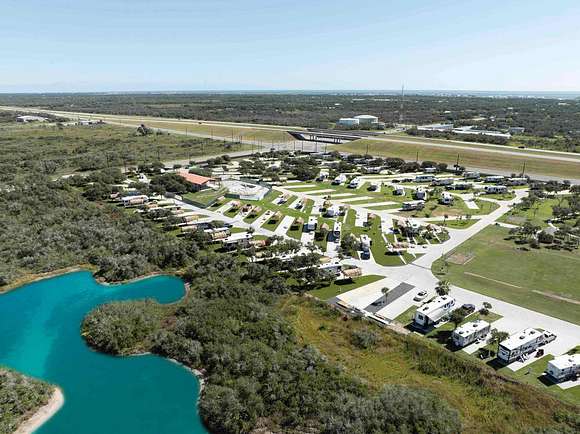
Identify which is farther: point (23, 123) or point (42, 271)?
point (23, 123)

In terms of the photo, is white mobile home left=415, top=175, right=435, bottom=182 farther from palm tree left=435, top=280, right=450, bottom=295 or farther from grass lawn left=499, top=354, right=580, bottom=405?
grass lawn left=499, top=354, right=580, bottom=405

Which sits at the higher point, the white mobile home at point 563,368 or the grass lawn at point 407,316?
the white mobile home at point 563,368

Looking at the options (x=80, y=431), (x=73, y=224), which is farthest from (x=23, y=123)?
(x=80, y=431)

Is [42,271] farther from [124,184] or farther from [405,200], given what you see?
[405,200]

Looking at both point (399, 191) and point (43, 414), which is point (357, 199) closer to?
point (399, 191)

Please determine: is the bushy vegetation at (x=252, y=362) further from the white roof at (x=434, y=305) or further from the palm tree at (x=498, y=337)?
the white roof at (x=434, y=305)

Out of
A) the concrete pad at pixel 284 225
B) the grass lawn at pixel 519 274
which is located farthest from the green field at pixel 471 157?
the concrete pad at pixel 284 225
